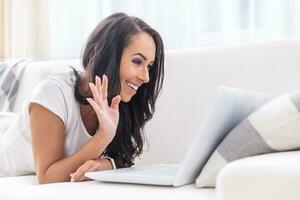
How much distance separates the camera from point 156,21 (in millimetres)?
2596

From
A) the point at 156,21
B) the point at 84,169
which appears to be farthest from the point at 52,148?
the point at 156,21

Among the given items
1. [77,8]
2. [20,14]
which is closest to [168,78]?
[77,8]

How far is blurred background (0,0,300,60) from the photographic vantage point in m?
2.26

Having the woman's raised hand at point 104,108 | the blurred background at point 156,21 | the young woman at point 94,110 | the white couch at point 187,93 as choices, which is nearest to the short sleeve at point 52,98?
the young woman at point 94,110

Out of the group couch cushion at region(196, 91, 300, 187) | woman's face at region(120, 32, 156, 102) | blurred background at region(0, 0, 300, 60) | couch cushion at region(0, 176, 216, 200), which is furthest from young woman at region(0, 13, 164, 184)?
blurred background at region(0, 0, 300, 60)

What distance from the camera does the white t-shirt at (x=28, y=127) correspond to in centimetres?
165

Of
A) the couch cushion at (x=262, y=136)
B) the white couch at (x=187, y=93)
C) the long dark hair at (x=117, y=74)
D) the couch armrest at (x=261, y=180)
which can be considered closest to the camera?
the couch armrest at (x=261, y=180)

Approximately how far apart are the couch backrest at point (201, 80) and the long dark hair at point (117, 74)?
0.23ft

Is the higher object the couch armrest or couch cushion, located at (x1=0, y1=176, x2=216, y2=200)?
the couch armrest

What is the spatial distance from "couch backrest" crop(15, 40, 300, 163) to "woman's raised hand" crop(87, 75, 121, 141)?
1.16 ft

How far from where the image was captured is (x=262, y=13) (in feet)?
7.47

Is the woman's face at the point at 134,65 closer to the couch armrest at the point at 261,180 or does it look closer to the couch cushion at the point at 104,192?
the couch cushion at the point at 104,192

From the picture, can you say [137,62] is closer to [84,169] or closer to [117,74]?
[117,74]

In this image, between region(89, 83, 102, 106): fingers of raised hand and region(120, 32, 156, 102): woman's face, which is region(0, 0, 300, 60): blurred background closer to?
region(120, 32, 156, 102): woman's face
